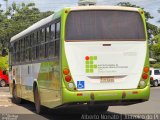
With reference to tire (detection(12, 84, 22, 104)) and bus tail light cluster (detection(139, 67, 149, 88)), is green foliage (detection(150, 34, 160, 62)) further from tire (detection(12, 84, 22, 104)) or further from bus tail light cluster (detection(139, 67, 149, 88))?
bus tail light cluster (detection(139, 67, 149, 88))

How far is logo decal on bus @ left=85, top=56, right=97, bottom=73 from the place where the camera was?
40.1 ft

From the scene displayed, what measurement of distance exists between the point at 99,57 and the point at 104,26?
90cm

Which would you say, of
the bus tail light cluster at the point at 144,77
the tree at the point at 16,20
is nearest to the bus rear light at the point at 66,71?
the bus tail light cluster at the point at 144,77

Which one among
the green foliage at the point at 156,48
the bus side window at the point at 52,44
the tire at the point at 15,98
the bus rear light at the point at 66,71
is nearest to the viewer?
the bus rear light at the point at 66,71

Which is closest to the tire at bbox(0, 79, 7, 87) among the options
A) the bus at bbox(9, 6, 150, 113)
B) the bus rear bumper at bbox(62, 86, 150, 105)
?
the bus at bbox(9, 6, 150, 113)

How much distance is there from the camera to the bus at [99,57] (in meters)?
12.1

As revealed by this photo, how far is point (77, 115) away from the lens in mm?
14836

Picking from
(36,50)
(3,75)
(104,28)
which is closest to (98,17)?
(104,28)

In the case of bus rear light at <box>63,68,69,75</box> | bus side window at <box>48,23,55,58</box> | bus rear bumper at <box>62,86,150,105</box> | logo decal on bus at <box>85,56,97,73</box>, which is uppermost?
bus side window at <box>48,23,55,58</box>

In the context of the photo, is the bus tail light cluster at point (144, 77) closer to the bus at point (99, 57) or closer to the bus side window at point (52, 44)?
the bus at point (99, 57)

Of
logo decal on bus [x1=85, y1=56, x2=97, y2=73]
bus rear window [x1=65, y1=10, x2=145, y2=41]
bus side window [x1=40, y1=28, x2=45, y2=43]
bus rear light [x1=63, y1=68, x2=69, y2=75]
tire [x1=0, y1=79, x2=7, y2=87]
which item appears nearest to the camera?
bus rear light [x1=63, y1=68, x2=69, y2=75]

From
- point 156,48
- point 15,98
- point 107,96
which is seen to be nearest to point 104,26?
point 107,96

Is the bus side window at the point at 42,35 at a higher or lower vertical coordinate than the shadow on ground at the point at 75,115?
higher

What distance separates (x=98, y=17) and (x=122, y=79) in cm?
182
